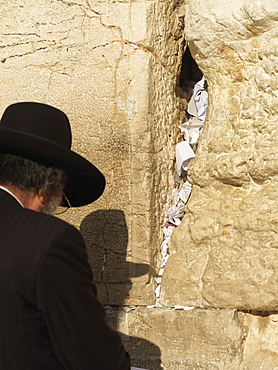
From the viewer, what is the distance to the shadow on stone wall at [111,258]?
310cm

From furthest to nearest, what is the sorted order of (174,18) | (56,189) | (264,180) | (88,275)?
(174,18) → (264,180) → (56,189) → (88,275)

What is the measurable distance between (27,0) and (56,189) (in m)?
1.74

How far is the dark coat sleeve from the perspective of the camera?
1686mm

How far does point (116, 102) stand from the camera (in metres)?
3.12

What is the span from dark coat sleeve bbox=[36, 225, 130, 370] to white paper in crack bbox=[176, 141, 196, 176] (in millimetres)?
1504

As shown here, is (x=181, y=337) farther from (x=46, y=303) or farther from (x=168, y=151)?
(x=46, y=303)

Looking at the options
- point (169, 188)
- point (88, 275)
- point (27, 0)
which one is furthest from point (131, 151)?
point (88, 275)

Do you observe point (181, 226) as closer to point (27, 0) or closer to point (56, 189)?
point (56, 189)

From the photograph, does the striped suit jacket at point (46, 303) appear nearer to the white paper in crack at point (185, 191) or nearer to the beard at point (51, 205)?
the beard at point (51, 205)

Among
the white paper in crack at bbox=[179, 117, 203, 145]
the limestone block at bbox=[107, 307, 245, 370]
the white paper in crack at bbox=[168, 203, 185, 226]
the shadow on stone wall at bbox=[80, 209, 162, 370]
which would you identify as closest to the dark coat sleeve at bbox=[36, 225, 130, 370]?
the limestone block at bbox=[107, 307, 245, 370]

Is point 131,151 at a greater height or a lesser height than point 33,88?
lesser

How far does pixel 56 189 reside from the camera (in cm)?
200

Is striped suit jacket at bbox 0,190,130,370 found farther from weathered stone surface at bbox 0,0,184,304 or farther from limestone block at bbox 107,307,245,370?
weathered stone surface at bbox 0,0,184,304

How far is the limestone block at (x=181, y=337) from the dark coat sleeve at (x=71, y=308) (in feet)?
3.63
